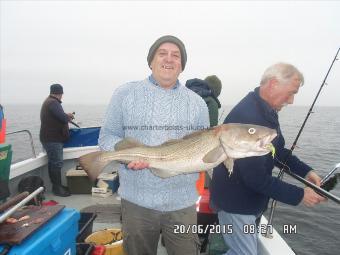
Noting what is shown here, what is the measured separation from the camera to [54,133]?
8406 millimetres

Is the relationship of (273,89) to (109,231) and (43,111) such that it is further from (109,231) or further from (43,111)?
(43,111)

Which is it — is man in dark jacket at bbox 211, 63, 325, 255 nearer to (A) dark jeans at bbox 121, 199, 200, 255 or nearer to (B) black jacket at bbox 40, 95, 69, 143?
(A) dark jeans at bbox 121, 199, 200, 255

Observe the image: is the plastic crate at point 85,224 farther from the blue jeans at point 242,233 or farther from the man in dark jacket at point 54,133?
the man in dark jacket at point 54,133

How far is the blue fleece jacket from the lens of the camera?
343 centimetres

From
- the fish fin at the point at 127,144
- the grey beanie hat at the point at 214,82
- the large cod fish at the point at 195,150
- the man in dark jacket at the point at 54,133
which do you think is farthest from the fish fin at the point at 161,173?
the man in dark jacket at the point at 54,133

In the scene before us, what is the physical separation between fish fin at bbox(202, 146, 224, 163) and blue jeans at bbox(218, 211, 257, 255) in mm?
812

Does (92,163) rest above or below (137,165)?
below

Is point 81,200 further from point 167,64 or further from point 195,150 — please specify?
point 167,64

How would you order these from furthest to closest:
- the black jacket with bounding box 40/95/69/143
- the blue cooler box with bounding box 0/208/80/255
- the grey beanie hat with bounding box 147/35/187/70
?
the black jacket with bounding box 40/95/69/143 < the grey beanie hat with bounding box 147/35/187/70 < the blue cooler box with bounding box 0/208/80/255

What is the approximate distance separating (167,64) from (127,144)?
100 cm

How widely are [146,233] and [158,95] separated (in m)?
1.55

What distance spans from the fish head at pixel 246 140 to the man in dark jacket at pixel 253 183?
6.3 inches

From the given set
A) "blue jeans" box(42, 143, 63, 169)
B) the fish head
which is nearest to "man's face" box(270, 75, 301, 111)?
the fish head

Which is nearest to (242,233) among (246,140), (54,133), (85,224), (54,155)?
(246,140)
